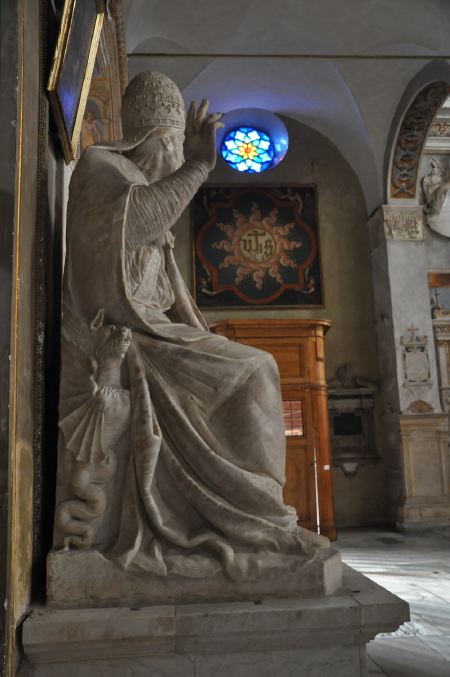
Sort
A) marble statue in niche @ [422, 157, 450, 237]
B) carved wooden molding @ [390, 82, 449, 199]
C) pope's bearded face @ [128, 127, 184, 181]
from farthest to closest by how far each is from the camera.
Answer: marble statue in niche @ [422, 157, 450, 237] → carved wooden molding @ [390, 82, 449, 199] → pope's bearded face @ [128, 127, 184, 181]

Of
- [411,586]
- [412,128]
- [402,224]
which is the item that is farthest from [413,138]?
[411,586]

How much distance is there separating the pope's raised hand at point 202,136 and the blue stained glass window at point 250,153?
8.32 m

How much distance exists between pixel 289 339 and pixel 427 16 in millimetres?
4589

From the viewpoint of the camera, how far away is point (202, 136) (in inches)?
99.5

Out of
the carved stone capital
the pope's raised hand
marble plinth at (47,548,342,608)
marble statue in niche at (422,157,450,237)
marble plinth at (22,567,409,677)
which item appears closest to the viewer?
marble plinth at (22,567,409,677)

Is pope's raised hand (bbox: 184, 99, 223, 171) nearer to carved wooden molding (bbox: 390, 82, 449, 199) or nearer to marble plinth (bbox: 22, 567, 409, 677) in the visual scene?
marble plinth (bbox: 22, 567, 409, 677)

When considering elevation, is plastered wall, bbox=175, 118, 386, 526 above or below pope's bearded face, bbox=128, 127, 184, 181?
above

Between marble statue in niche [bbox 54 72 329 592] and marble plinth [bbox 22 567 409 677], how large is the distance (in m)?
0.16

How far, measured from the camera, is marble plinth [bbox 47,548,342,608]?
2.02 metres

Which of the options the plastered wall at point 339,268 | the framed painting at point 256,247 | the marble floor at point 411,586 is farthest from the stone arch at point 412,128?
the marble floor at point 411,586

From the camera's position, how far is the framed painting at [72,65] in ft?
8.27

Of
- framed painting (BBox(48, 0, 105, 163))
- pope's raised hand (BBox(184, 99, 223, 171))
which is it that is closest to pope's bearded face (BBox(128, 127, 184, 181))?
pope's raised hand (BBox(184, 99, 223, 171))

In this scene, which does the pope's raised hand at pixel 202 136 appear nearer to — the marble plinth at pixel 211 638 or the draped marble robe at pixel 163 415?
the draped marble robe at pixel 163 415

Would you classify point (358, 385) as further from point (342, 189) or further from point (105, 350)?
point (105, 350)
